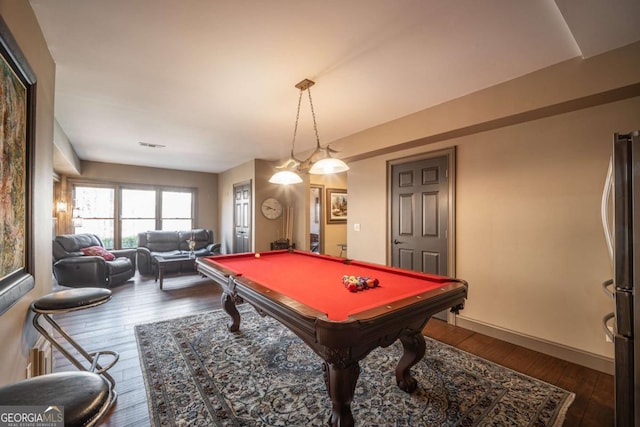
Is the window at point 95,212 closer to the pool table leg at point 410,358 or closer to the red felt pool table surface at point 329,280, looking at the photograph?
the red felt pool table surface at point 329,280

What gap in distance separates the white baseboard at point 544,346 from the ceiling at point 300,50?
2549 mm

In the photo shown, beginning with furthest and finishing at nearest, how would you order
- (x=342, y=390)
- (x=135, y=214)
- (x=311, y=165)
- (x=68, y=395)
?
1. (x=135, y=214)
2. (x=311, y=165)
3. (x=342, y=390)
4. (x=68, y=395)

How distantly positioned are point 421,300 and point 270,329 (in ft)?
6.63

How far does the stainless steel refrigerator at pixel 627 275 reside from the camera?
1.41m

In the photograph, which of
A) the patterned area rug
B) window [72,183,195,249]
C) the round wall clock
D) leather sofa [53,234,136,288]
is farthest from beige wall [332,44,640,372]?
window [72,183,195,249]

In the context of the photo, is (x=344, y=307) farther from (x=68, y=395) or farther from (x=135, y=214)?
(x=135, y=214)

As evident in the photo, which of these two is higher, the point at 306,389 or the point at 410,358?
the point at 410,358

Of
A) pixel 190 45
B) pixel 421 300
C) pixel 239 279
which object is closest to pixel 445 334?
pixel 421 300

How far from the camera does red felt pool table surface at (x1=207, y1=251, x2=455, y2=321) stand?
5.35ft

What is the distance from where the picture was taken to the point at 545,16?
1.75m

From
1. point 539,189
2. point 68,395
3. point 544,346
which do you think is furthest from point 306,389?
point 539,189

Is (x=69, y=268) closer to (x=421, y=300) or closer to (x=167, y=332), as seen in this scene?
(x=167, y=332)

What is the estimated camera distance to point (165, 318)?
133 inches

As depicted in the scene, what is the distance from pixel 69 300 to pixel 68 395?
1.29 meters
